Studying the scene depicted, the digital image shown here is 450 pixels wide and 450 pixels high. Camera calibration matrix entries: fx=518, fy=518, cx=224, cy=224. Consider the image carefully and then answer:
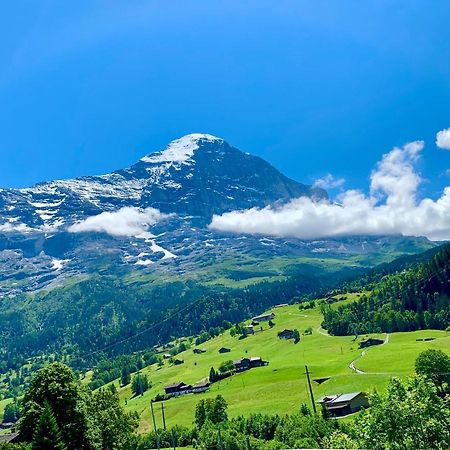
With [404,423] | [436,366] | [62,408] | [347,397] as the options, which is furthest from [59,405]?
[436,366]

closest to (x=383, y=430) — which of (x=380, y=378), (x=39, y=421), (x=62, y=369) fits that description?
(x=39, y=421)

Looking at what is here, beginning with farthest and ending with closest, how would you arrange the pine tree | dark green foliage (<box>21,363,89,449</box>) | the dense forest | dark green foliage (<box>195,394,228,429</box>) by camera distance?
dark green foliage (<box>195,394,228,429</box>) < dark green foliage (<box>21,363,89,449</box>) < the pine tree < the dense forest

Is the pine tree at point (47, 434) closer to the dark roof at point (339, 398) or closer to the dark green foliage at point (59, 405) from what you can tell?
the dark green foliage at point (59, 405)

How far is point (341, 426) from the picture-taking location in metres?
106

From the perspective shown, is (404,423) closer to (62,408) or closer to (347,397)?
(62,408)

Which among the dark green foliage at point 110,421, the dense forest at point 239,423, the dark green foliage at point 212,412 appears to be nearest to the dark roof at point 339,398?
the dense forest at point 239,423

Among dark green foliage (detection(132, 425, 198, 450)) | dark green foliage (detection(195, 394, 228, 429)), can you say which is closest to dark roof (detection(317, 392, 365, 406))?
dark green foliage (detection(195, 394, 228, 429))

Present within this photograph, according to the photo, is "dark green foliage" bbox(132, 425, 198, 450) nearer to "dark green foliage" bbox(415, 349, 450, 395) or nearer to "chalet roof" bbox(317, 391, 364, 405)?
"chalet roof" bbox(317, 391, 364, 405)

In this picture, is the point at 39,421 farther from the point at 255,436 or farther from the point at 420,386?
the point at 255,436

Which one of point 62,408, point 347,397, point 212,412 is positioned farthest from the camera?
point 212,412

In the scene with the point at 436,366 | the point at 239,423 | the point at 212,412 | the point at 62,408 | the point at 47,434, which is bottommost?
the point at 239,423

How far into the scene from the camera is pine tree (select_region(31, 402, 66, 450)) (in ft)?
197

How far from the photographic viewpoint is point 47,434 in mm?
60719

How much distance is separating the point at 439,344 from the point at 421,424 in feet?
513
